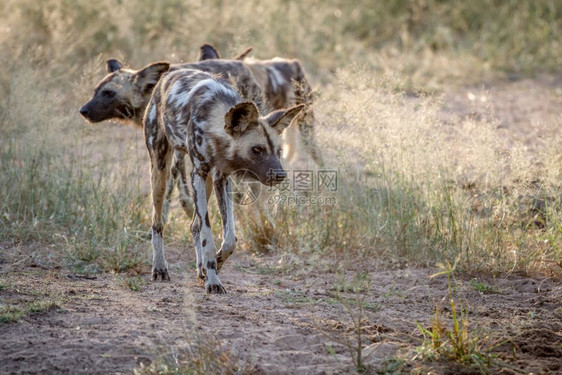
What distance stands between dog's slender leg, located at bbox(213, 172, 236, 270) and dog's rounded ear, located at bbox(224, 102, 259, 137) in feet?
1.08

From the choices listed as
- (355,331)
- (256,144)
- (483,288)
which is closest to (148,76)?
(256,144)

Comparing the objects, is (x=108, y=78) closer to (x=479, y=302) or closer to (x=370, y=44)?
(x=479, y=302)

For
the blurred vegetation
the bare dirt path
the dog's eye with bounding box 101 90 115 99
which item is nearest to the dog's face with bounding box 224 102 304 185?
the bare dirt path

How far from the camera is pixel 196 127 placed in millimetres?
4465

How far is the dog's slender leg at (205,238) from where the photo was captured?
4410 mm

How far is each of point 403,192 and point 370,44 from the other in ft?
21.5

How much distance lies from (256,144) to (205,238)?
639 mm

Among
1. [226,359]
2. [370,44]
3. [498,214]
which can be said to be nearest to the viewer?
[226,359]

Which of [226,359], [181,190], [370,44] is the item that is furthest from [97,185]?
[370,44]

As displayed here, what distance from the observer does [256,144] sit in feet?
14.1

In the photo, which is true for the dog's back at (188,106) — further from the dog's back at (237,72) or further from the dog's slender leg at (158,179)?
the dog's back at (237,72)

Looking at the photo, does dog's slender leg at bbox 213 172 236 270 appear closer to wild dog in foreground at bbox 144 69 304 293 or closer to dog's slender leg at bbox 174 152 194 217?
wild dog in foreground at bbox 144 69 304 293

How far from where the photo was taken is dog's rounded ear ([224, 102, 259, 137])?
4.15 m

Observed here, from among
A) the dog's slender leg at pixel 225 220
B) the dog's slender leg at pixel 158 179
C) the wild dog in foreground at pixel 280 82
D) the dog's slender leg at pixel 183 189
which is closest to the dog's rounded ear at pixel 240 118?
the dog's slender leg at pixel 225 220
